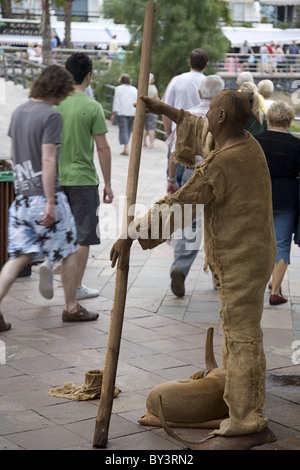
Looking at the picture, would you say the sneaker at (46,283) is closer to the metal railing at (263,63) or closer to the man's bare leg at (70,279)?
the man's bare leg at (70,279)

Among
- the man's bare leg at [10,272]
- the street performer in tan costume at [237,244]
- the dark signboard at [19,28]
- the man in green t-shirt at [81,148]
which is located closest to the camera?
the street performer in tan costume at [237,244]

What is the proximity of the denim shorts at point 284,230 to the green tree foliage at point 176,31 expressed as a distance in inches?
→ 843

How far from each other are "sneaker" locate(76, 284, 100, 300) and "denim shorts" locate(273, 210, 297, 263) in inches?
62.5

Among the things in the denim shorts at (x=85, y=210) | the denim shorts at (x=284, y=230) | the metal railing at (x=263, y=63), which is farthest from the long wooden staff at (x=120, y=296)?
the metal railing at (x=263, y=63)

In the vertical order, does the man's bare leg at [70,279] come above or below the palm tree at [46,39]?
below

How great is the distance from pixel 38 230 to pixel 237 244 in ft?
7.67

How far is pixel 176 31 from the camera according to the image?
2809cm

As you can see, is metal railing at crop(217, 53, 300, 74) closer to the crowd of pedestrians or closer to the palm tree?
the crowd of pedestrians

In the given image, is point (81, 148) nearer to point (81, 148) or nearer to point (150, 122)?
point (81, 148)

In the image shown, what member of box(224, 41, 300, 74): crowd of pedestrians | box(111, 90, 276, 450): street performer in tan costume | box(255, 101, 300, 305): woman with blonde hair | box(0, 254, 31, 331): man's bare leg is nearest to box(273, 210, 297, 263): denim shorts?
box(255, 101, 300, 305): woman with blonde hair

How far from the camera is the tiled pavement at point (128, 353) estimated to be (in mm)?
4379

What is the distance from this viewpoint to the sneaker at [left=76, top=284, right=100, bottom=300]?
7.25 m

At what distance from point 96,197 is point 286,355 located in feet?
6.98

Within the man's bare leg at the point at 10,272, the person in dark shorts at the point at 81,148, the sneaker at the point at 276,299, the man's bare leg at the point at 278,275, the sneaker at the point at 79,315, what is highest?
the person in dark shorts at the point at 81,148
